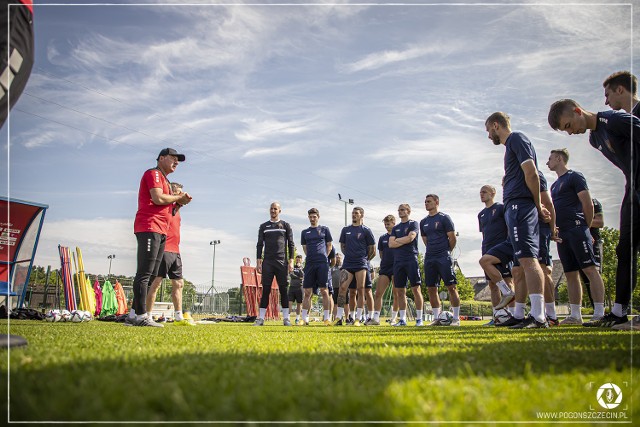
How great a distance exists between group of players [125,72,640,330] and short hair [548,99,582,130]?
0.4 inches

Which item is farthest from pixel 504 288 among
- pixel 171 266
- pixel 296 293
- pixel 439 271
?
pixel 296 293

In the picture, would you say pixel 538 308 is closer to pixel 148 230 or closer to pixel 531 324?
pixel 531 324

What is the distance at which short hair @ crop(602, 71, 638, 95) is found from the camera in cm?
510

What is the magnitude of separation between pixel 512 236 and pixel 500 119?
1.76 metres

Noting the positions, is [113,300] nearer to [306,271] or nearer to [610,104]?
[306,271]

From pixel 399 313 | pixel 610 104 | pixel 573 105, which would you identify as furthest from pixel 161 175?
pixel 399 313

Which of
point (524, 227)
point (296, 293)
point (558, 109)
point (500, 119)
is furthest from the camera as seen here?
point (296, 293)

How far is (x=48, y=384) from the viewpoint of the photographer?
5.09ft

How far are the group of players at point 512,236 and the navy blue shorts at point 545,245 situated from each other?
0.02m

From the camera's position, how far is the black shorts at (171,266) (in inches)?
345

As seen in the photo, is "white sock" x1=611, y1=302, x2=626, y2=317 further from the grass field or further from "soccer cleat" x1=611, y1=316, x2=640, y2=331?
the grass field

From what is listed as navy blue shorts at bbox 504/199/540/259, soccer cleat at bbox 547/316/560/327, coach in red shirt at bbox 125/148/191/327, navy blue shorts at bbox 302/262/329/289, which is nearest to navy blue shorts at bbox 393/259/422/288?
navy blue shorts at bbox 302/262/329/289

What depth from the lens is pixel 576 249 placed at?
22.7 ft

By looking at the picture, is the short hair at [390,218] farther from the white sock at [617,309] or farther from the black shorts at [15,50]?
the black shorts at [15,50]
